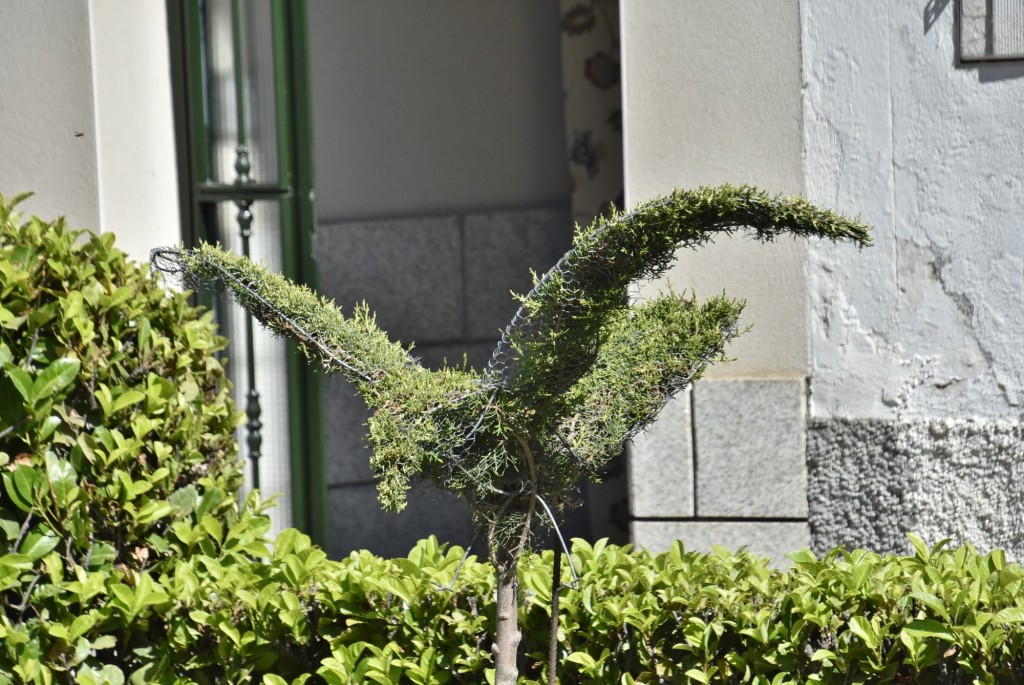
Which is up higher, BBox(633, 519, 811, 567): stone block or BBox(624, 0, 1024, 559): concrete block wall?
BBox(624, 0, 1024, 559): concrete block wall

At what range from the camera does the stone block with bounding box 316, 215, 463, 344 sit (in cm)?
602

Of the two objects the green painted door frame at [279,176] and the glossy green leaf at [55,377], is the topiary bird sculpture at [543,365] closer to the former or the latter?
the glossy green leaf at [55,377]

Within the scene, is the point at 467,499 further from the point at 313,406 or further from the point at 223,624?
the point at 313,406

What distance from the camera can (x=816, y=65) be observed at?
13.3ft

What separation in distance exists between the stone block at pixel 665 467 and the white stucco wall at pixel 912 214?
20.7 inches

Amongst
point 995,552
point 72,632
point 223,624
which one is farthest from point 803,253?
point 72,632

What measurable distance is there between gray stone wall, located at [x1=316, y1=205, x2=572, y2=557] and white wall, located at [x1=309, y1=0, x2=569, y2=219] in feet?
0.47

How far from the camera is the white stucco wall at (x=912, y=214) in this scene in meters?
3.99

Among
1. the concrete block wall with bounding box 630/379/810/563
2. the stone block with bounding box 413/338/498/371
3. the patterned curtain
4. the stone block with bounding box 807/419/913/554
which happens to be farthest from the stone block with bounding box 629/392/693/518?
the stone block with bounding box 413/338/498/371

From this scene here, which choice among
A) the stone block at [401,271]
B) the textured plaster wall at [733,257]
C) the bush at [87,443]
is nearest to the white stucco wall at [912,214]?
the textured plaster wall at [733,257]

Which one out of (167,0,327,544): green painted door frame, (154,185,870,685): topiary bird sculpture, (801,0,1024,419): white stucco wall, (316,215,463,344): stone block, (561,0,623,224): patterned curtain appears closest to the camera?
(154,185,870,685): topiary bird sculpture

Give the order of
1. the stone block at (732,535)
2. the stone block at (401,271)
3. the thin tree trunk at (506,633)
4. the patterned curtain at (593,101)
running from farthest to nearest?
the stone block at (401,271) → the patterned curtain at (593,101) → the stone block at (732,535) → the thin tree trunk at (506,633)

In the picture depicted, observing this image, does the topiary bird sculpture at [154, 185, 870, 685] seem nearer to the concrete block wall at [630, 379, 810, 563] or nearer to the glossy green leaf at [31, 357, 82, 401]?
the glossy green leaf at [31, 357, 82, 401]

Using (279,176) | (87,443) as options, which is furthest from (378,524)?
(87,443)
